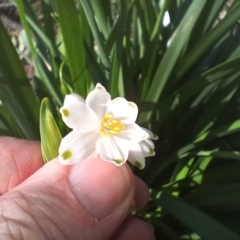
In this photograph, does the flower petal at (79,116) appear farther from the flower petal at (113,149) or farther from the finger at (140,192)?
the finger at (140,192)

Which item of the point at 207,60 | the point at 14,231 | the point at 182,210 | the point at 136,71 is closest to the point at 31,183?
the point at 14,231

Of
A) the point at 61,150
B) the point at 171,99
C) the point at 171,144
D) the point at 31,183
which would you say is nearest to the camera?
the point at 61,150

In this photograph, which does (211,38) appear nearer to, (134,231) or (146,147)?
(146,147)

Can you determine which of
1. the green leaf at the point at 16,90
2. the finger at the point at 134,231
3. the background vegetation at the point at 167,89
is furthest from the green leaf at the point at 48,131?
the finger at the point at 134,231

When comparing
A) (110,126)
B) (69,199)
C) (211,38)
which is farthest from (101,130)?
(211,38)

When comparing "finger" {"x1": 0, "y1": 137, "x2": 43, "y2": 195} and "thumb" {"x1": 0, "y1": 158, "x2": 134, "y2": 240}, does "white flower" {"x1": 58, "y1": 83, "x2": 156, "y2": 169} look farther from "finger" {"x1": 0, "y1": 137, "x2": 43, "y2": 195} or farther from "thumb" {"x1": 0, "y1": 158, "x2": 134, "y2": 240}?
"finger" {"x1": 0, "y1": 137, "x2": 43, "y2": 195}

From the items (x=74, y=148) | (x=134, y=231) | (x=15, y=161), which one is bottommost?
(x=134, y=231)

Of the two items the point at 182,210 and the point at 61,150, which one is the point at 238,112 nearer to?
the point at 182,210
